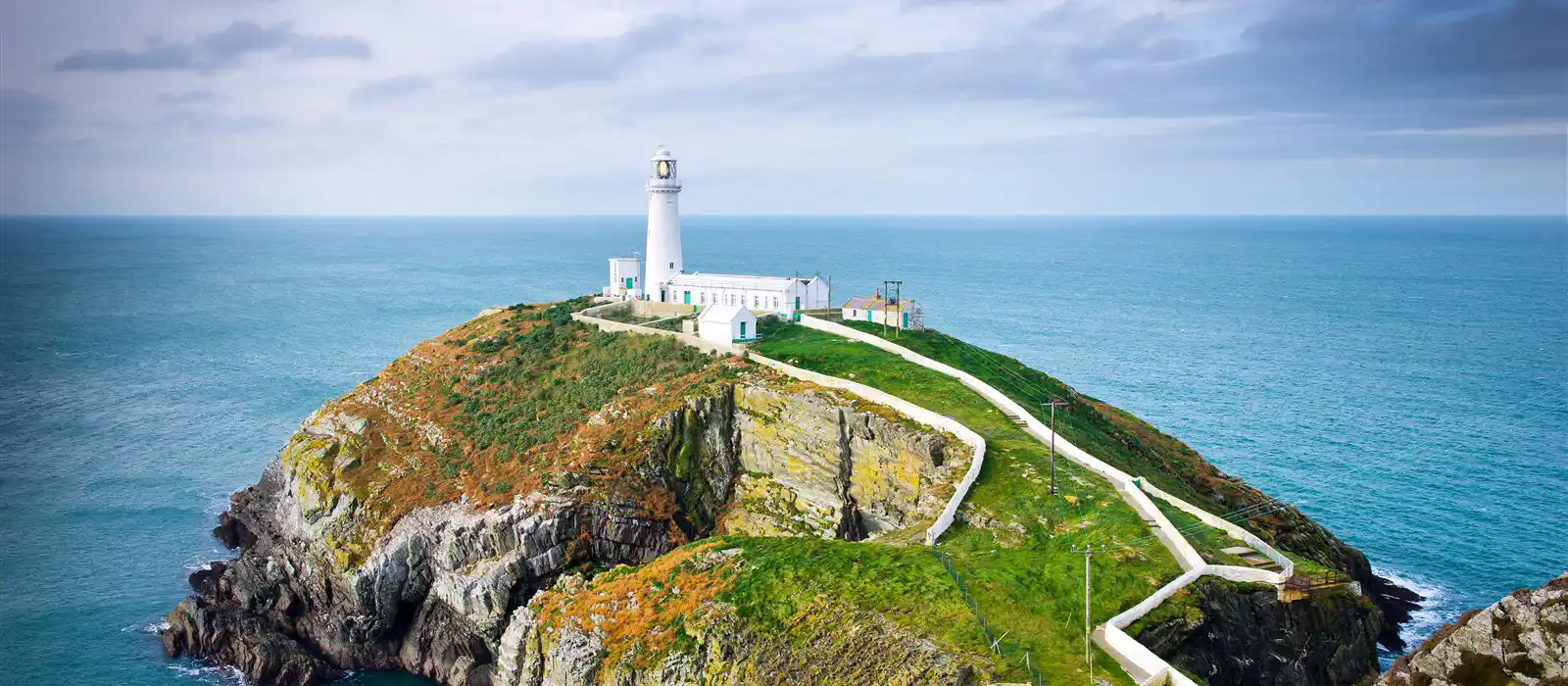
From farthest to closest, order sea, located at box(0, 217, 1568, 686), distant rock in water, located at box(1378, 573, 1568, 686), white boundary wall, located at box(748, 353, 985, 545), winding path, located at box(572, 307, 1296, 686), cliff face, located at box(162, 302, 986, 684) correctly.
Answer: sea, located at box(0, 217, 1568, 686) < cliff face, located at box(162, 302, 986, 684) < white boundary wall, located at box(748, 353, 985, 545) < winding path, located at box(572, 307, 1296, 686) < distant rock in water, located at box(1378, 573, 1568, 686)

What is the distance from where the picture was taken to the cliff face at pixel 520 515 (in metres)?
41.4

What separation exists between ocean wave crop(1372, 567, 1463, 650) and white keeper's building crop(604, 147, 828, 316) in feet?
110

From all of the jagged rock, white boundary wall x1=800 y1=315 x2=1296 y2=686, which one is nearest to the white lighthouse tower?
the jagged rock

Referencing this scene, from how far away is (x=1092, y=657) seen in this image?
25.7 meters

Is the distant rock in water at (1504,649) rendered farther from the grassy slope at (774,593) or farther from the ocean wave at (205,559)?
the ocean wave at (205,559)

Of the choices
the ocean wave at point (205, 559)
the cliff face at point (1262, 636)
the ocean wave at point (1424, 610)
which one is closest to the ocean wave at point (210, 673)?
the ocean wave at point (205, 559)

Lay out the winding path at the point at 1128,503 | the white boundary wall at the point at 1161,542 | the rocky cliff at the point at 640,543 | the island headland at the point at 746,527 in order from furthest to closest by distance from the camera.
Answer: the rocky cliff at the point at 640,543 < the island headland at the point at 746,527 < the winding path at the point at 1128,503 < the white boundary wall at the point at 1161,542

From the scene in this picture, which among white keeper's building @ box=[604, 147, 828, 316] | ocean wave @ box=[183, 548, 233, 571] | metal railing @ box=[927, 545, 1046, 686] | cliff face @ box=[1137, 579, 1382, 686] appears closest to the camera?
metal railing @ box=[927, 545, 1046, 686]

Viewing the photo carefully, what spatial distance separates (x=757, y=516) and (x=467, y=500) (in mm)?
12852

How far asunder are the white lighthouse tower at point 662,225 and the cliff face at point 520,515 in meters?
17.3

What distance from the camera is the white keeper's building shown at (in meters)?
64.0

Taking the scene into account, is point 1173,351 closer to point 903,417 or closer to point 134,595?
point 903,417

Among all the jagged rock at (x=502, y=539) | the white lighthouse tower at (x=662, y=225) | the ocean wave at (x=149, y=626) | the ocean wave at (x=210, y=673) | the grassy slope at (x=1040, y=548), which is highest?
the white lighthouse tower at (x=662, y=225)

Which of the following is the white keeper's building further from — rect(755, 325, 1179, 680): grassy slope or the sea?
the sea
